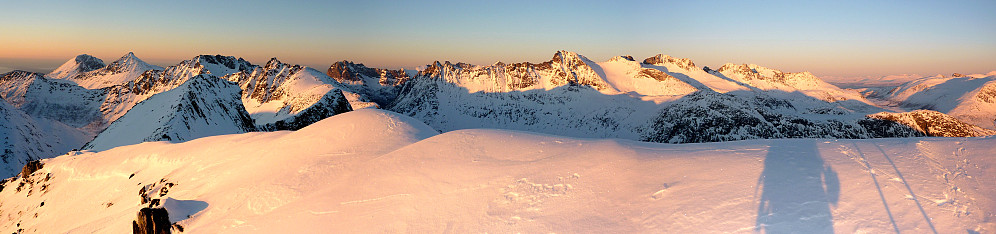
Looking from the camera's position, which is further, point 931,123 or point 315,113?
point 931,123

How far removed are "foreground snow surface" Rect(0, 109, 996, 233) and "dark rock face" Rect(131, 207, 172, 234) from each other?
0.35 m

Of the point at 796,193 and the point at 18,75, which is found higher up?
the point at 796,193

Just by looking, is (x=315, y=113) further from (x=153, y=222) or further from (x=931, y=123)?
(x=931, y=123)

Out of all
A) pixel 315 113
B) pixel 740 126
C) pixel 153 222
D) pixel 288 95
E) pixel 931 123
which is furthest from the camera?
pixel 931 123

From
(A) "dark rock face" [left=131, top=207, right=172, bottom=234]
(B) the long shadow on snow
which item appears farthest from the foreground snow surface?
(A) "dark rock face" [left=131, top=207, right=172, bottom=234]

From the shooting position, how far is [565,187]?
14680 mm

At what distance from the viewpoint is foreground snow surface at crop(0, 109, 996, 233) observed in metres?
10.9

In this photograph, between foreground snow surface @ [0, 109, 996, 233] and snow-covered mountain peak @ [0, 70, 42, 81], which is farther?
snow-covered mountain peak @ [0, 70, 42, 81]

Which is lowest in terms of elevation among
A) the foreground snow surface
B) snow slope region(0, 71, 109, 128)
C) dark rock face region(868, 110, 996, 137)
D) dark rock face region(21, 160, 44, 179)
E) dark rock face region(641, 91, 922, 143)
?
snow slope region(0, 71, 109, 128)

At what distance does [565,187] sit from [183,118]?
223 ft

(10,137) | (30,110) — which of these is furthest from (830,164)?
(30,110)

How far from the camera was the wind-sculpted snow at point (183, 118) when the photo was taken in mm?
55259

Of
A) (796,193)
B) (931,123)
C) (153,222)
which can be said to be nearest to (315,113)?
(153,222)

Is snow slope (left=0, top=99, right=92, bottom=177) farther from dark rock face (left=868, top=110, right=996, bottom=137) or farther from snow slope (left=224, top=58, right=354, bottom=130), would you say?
dark rock face (left=868, top=110, right=996, bottom=137)
